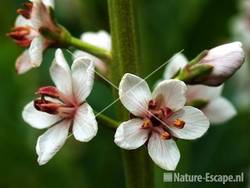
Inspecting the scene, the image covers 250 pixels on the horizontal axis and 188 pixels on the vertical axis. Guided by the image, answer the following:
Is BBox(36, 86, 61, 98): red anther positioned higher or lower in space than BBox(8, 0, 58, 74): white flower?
lower

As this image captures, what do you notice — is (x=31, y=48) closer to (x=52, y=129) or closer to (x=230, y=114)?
(x=52, y=129)

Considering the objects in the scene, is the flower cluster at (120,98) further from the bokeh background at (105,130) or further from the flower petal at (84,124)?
the bokeh background at (105,130)

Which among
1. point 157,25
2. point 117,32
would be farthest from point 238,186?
point 117,32

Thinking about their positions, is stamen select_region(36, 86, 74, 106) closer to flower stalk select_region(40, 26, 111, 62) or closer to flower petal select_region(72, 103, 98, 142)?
flower petal select_region(72, 103, 98, 142)

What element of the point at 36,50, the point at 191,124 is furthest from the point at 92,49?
the point at 191,124

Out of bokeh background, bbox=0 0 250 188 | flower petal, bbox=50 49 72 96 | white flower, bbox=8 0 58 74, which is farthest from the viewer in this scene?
bokeh background, bbox=0 0 250 188

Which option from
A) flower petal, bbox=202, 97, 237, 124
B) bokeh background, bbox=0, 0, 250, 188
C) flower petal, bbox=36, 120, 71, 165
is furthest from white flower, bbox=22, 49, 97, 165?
bokeh background, bbox=0, 0, 250, 188

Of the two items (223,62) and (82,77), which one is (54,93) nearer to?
(82,77)

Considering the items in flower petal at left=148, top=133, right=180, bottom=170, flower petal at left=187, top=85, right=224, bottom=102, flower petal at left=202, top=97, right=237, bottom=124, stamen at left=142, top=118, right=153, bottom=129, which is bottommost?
flower petal at left=202, top=97, right=237, bottom=124
